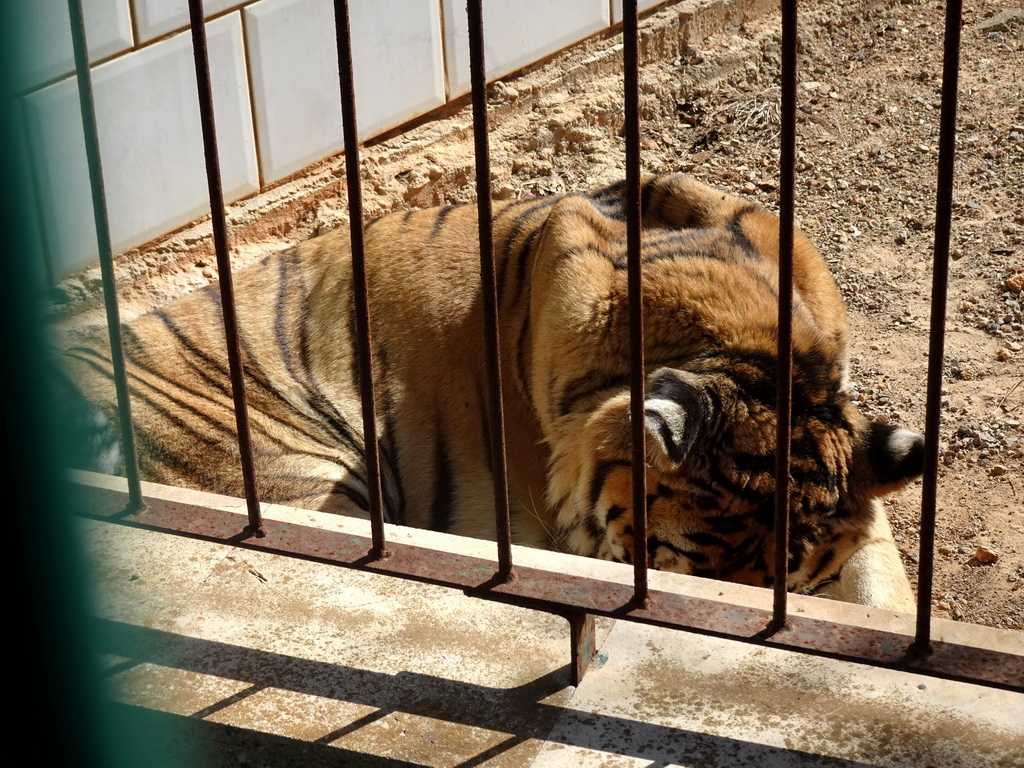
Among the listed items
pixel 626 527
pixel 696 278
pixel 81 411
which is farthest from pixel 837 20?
pixel 81 411

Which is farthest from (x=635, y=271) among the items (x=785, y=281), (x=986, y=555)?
(x=986, y=555)

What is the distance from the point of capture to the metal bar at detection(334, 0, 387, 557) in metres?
1.91

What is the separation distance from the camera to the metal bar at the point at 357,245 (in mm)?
1908

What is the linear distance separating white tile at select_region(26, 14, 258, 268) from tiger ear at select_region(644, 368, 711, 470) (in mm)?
2483

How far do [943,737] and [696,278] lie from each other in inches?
58.2

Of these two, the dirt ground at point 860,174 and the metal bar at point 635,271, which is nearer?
the metal bar at point 635,271

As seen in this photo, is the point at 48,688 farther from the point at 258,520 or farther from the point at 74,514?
the point at 258,520

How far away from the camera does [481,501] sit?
12.1 ft

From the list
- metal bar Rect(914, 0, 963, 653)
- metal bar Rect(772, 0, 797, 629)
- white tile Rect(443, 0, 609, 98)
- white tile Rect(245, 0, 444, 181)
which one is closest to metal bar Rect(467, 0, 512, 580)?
metal bar Rect(772, 0, 797, 629)

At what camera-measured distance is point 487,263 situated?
6.34 feet

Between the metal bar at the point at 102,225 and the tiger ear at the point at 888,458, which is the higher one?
the metal bar at the point at 102,225

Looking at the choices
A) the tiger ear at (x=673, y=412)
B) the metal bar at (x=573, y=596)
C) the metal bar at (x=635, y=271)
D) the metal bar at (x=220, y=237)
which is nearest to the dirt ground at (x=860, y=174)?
the tiger ear at (x=673, y=412)

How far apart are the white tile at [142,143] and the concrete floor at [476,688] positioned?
7.05 ft

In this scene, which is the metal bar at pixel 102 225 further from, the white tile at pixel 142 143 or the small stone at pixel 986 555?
the small stone at pixel 986 555
